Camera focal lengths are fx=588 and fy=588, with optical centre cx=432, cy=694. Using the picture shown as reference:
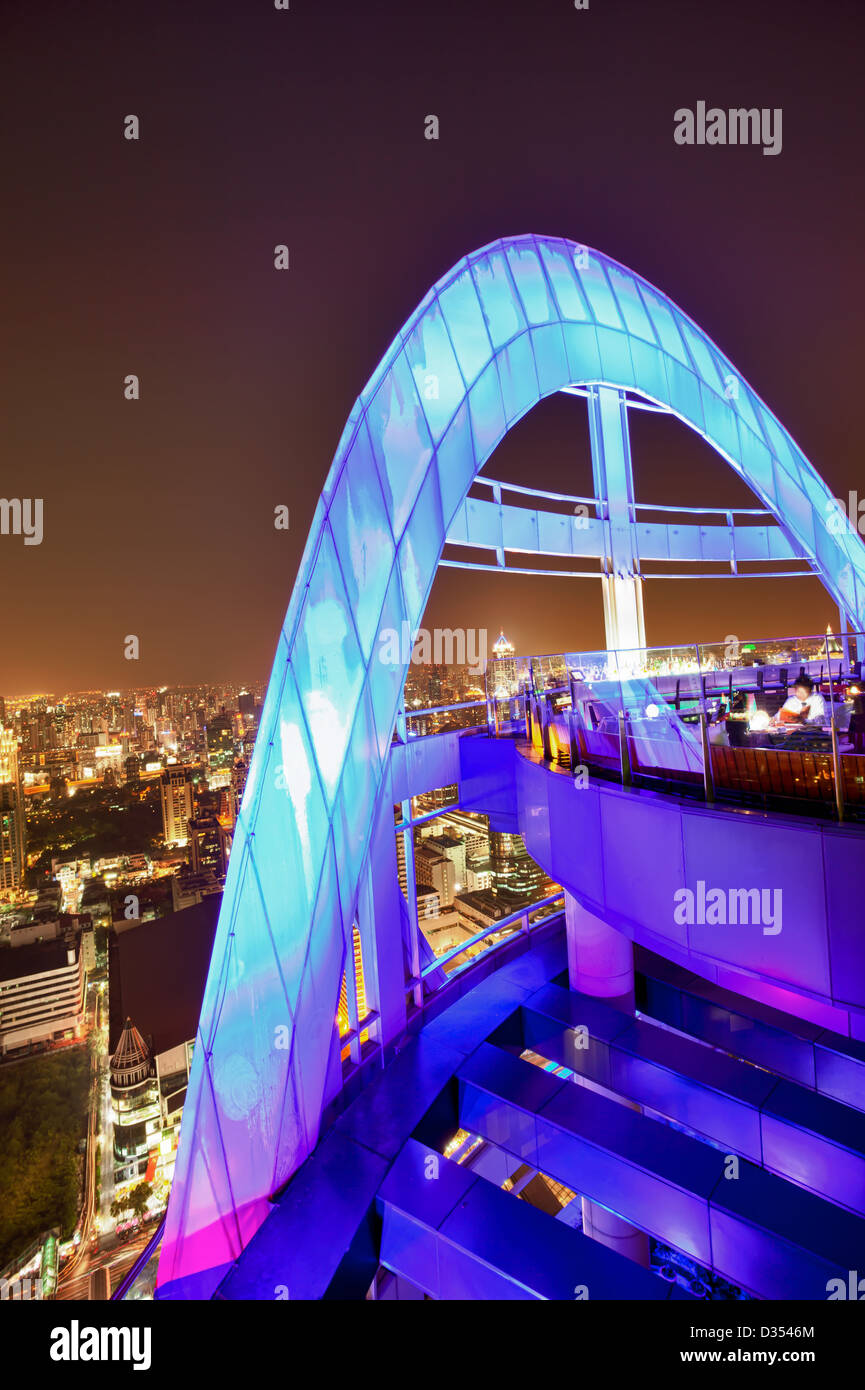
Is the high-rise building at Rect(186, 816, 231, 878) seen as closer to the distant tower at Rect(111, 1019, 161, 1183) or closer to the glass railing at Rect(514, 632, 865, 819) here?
the distant tower at Rect(111, 1019, 161, 1183)

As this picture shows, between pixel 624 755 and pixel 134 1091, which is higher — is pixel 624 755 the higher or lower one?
the higher one

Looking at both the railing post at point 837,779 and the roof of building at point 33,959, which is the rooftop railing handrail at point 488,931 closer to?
the railing post at point 837,779

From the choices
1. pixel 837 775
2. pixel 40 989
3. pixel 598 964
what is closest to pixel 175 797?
pixel 40 989

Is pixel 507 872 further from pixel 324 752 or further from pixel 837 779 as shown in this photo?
pixel 837 779

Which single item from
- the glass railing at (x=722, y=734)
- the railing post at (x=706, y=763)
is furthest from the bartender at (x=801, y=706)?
the railing post at (x=706, y=763)

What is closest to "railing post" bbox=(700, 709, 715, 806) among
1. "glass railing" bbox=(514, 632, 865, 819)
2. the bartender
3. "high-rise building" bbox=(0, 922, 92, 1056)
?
"glass railing" bbox=(514, 632, 865, 819)
